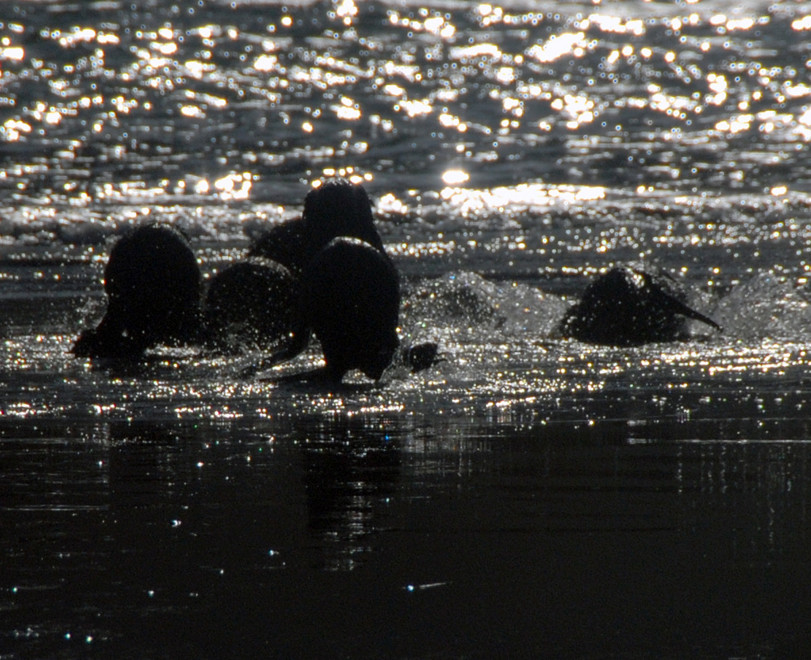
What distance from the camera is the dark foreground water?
309 cm

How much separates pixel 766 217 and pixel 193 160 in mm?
7114

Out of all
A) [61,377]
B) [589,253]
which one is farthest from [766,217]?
[61,377]

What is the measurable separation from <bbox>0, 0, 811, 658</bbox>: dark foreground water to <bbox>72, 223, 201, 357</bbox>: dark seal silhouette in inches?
12.7

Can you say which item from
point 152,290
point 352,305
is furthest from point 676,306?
point 152,290

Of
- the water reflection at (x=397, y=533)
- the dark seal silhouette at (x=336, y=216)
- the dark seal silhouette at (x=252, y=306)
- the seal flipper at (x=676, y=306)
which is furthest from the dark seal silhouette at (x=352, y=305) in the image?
the seal flipper at (x=676, y=306)

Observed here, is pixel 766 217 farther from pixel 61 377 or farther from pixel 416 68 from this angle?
pixel 416 68

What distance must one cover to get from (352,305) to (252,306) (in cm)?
127

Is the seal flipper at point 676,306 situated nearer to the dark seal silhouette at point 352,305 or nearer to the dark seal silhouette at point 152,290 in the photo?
the dark seal silhouette at point 352,305

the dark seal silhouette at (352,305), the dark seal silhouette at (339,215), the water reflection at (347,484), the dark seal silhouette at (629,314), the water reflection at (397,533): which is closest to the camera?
the water reflection at (397,533)

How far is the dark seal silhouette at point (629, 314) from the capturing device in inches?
297

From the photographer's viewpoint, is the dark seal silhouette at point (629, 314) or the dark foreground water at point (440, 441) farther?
the dark seal silhouette at point (629, 314)

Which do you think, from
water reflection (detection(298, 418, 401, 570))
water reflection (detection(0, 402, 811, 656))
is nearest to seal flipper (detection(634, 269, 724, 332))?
water reflection (detection(0, 402, 811, 656))

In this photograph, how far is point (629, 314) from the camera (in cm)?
761

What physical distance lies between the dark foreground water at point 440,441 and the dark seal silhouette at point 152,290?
0.32m
